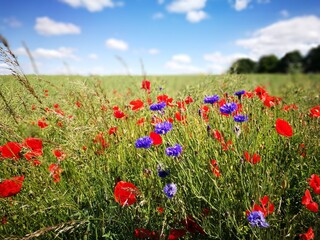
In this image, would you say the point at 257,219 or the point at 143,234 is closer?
the point at 257,219

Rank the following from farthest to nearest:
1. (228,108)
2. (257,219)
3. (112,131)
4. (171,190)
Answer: (112,131), (228,108), (171,190), (257,219)

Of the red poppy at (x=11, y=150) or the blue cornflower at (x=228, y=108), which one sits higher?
the blue cornflower at (x=228, y=108)

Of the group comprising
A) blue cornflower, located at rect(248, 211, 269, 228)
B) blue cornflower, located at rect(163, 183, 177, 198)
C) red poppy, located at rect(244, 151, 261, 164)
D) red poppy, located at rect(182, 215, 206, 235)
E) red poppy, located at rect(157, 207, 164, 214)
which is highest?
red poppy, located at rect(244, 151, 261, 164)

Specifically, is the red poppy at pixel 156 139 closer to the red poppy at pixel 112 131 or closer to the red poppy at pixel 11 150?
the red poppy at pixel 112 131

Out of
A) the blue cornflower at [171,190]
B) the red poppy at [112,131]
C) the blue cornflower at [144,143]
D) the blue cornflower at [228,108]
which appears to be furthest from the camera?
the red poppy at [112,131]

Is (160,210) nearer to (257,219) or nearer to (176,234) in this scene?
(176,234)

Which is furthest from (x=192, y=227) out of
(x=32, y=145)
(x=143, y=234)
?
(x=32, y=145)

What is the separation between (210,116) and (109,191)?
1019mm

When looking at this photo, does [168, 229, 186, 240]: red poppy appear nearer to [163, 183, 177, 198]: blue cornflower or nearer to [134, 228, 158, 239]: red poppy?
[134, 228, 158, 239]: red poppy

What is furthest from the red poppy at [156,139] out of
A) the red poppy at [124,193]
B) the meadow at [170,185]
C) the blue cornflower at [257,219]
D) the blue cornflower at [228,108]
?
the blue cornflower at [257,219]

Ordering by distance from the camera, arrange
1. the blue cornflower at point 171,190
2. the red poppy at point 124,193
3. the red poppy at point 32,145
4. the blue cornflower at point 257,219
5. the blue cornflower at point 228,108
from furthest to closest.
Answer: the red poppy at point 32,145, the blue cornflower at point 228,108, the red poppy at point 124,193, the blue cornflower at point 171,190, the blue cornflower at point 257,219

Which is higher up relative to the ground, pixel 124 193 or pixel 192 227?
pixel 124 193

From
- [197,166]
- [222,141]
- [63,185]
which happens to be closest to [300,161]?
[222,141]

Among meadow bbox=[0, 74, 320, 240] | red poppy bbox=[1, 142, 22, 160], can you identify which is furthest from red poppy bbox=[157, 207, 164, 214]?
red poppy bbox=[1, 142, 22, 160]
